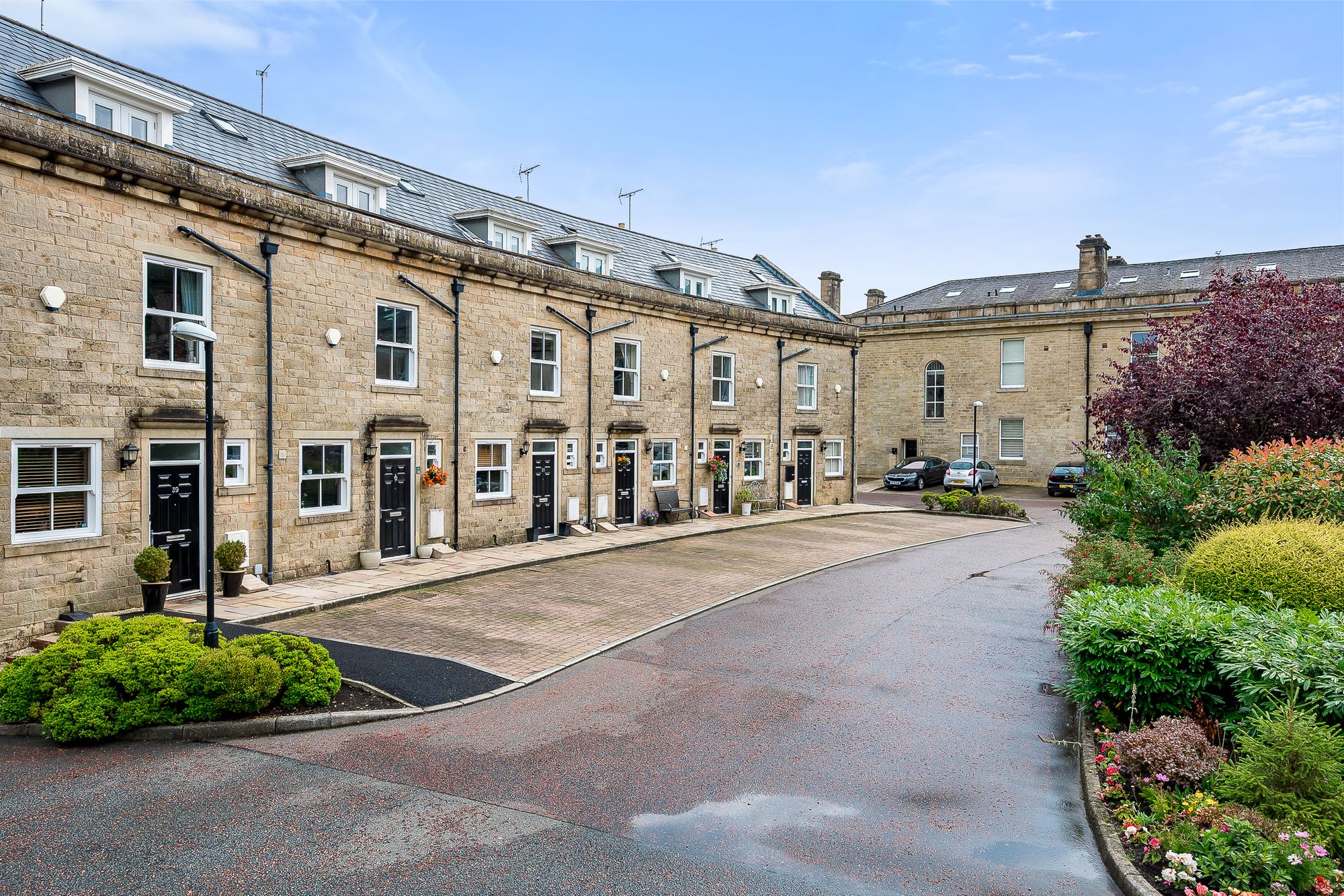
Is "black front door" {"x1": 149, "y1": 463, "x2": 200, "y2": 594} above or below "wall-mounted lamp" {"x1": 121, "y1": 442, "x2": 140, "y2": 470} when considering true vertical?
below

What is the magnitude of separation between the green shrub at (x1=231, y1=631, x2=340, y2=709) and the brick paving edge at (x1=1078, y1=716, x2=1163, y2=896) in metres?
7.40

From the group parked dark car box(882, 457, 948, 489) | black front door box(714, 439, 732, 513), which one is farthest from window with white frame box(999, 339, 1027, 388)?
black front door box(714, 439, 732, 513)

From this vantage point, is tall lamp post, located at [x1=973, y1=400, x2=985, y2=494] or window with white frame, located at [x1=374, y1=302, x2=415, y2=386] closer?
window with white frame, located at [x1=374, y1=302, x2=415, y2=386]

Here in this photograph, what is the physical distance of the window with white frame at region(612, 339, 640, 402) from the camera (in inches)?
952

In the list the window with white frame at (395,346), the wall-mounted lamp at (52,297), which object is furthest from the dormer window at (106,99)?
the window with white frame at (395,346)

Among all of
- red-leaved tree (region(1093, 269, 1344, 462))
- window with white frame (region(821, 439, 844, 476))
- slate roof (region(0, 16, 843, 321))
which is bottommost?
window with white frame (region(821, 439, 844, 476))

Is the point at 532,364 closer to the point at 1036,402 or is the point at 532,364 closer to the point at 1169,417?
the point at 1169,417

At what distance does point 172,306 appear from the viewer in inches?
537

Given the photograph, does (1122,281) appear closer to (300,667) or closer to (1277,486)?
(1277,486)

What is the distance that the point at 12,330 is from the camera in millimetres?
11500

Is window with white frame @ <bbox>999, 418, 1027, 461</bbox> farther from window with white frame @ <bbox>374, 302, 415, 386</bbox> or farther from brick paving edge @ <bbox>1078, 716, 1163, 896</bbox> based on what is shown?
brick paving edge @ <bbox>1078, 716, 1163, 896</bbox>

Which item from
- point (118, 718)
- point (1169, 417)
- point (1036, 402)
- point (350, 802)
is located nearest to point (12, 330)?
point (118, 718)

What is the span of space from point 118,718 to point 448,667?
11.4 ft

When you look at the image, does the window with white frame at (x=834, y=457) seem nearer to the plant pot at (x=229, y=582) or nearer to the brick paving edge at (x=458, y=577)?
the brick paving edge at (x=458, y=577)
